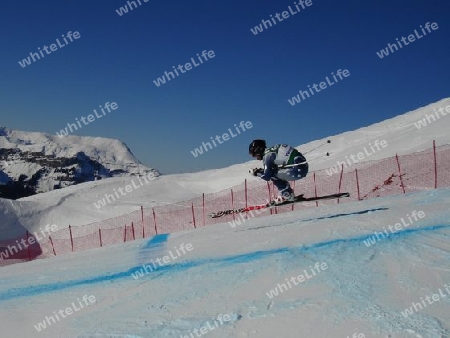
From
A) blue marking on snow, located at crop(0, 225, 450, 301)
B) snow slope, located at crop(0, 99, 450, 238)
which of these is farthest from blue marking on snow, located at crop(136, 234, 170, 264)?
snow slope, located at crop(0, 99, 450, 238)

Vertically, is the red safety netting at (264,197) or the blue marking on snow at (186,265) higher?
the blue marking on snow at (186,265)

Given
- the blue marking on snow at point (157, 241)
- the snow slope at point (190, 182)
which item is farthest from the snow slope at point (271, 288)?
the snow slope at point (190, 182)

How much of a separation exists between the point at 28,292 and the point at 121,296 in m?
2.01

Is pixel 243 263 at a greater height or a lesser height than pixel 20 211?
lesser

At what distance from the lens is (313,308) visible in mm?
3168

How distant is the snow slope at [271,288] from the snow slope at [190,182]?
28367 mm

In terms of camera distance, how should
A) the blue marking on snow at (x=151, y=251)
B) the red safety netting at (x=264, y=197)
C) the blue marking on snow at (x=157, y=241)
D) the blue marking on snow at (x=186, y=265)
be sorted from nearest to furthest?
the blue marking on snow at (x=186, y=265) < the blue marking on snow at (x=151, y=251) < the blue marking on snow at (x=157, y=241) < the red safety netting at (x=264, y=197)

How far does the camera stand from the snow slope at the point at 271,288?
116 inches

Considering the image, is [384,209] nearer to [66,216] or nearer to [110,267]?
[110,267]

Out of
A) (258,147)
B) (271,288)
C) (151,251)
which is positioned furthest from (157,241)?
(271,288)

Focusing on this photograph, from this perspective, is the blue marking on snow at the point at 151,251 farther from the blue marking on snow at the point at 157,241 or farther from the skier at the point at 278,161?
the skier at the point at 278,161

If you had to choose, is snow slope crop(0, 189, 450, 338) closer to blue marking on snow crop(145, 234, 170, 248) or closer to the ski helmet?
the ski helmet

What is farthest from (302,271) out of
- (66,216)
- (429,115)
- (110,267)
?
(429,115)

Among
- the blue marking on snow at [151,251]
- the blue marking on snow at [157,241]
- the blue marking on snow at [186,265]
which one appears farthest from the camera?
the blue marking on snow at [157,241]
